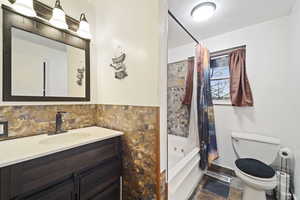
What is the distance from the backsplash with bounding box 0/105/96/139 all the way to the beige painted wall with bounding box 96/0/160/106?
0.28 metres

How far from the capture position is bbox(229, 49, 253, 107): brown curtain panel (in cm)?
180

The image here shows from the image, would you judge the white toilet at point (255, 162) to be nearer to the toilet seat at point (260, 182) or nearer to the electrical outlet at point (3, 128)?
the toilet seat at point (260, 182)

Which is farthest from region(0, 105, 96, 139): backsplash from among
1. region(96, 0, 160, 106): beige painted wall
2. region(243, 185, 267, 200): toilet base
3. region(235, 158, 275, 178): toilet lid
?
region(243, 185, 267, 200): toilet base

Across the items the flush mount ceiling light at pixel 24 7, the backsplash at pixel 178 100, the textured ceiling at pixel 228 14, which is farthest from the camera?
the backsplash at pixel 178 100

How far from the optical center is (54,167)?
0.75 meters

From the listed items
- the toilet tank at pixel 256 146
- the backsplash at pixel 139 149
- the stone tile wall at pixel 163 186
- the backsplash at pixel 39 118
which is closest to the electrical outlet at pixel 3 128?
the backsplash at pixel 39 118

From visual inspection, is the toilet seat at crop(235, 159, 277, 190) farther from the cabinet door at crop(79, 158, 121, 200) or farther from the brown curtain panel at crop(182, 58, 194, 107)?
the cabinet door at crop(79, 158, 121, 200)

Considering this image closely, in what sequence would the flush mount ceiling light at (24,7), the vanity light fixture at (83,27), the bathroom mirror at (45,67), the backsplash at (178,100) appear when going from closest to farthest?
the flush mount ceiling light at (24,7) < the bathroom mirror at (45,67) < the vanity light fixture at (83,27) < the backsplash at (178,100)

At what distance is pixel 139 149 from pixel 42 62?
3.98 ft

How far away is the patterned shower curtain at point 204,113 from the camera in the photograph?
1800 millimetres

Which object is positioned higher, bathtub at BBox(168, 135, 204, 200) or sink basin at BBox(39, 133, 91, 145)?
sink basin at BBox(39, 133, 91, 145)

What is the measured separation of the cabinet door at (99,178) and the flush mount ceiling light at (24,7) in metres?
1.30

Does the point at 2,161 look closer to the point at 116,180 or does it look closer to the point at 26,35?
the point at 116,180

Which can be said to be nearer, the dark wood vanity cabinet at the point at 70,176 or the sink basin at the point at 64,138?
the dark wood vanity cabinet at the point at 70,176
